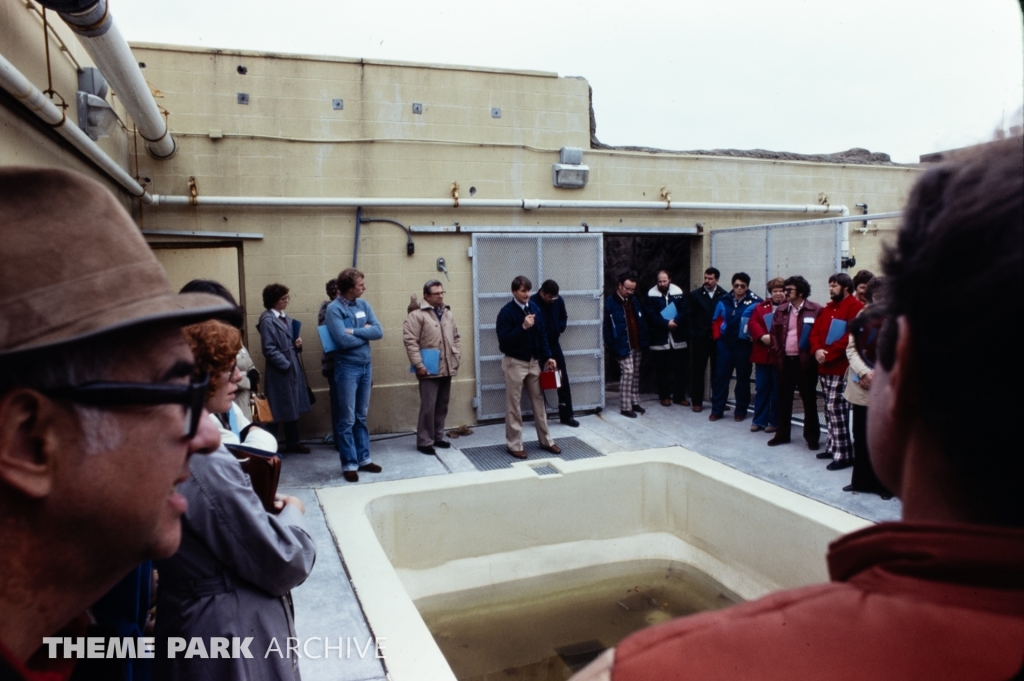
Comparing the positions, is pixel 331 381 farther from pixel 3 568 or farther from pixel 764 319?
pixel 3 568

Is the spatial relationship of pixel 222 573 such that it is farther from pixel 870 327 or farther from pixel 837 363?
pixel 837 363

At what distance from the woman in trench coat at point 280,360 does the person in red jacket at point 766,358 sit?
17.2ft

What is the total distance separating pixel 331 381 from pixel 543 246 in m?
3.27

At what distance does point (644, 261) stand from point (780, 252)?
11.8 feet

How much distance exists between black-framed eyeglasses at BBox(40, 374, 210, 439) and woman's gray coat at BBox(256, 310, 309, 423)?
20.0 feet

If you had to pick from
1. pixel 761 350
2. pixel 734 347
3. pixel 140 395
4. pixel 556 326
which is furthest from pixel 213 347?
pixel 734 347

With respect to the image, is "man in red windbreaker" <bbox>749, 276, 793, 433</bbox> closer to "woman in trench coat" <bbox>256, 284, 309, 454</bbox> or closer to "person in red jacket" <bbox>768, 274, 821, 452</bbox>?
"person in red jacket" <bbox>768, 274, 821, 452</bbox>

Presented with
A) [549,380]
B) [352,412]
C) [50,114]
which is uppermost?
[50,114]

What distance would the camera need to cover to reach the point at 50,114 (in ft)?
13.9

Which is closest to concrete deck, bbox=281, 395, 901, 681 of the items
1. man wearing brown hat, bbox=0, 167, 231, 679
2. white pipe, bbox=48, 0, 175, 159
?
man wearing brown hat, bbox=0, 167, 231, 679

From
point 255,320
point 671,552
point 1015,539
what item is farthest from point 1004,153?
point 255,320

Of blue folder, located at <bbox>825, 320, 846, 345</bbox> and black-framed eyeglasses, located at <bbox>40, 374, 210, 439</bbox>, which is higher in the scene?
black-framed eyeglasses, located at <bbox>40, 374, 210, 439</bbox>

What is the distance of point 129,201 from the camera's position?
23.3 ft

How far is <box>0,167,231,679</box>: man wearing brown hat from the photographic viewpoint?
2.87 ft
